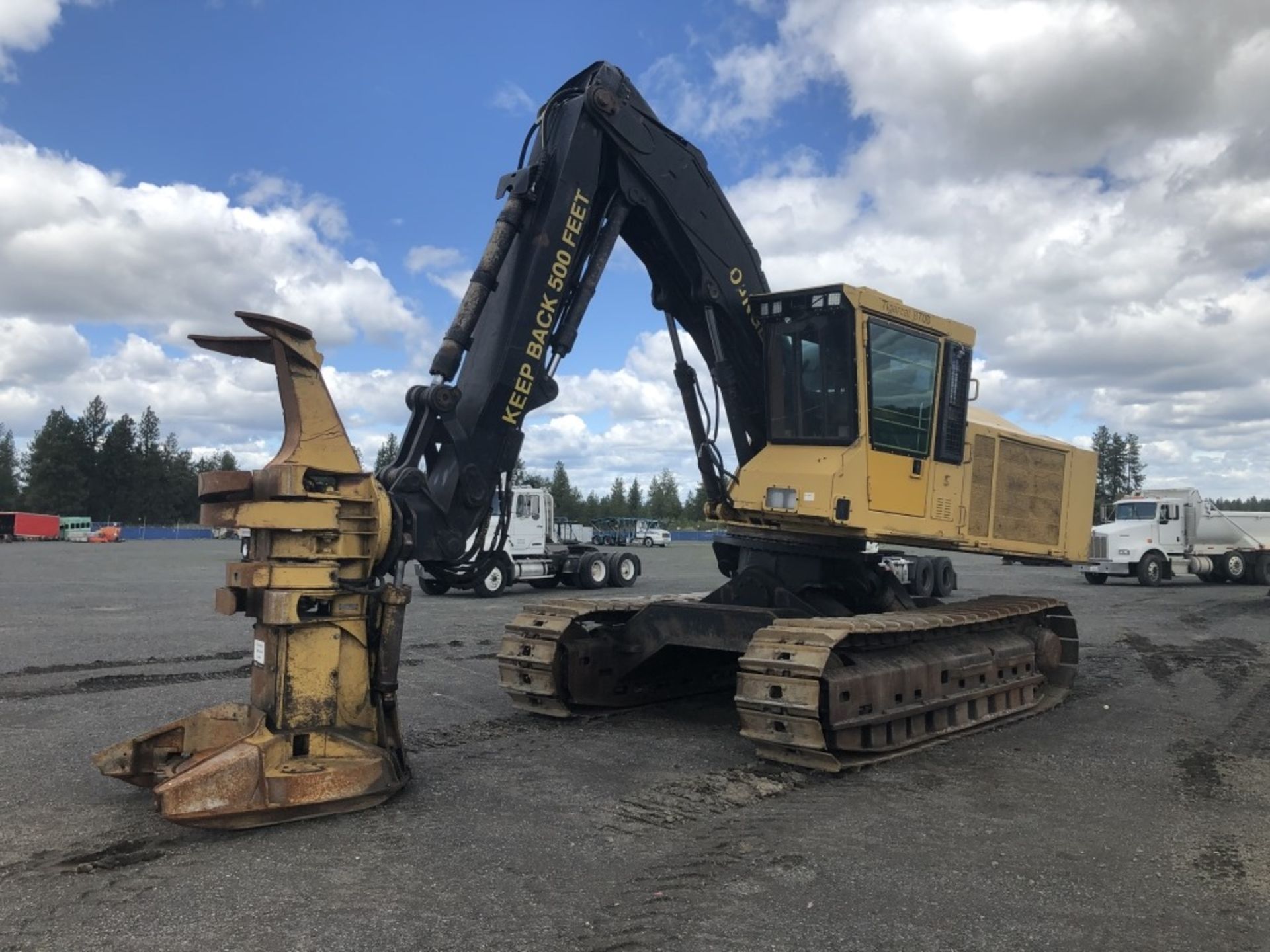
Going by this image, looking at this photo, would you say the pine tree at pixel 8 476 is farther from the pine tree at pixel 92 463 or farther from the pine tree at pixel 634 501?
the pine tree at pixel 634 501

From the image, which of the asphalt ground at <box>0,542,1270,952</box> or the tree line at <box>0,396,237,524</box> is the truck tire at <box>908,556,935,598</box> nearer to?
the asphalt ground at <box>0,542,1270,952</box>

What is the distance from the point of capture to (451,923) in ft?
13.3

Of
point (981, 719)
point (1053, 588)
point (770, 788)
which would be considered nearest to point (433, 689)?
point (770, 788)

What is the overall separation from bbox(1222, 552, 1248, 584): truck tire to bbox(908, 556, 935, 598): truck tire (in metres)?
13.8

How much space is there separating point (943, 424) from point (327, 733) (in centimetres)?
581

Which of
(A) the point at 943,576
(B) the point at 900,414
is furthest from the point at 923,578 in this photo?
(B) the point at 900,414

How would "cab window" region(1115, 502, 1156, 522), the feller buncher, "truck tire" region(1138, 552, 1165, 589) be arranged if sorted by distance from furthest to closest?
"cab window" region(1115, 502, 1156, 522)
"truck tire" region(1138, 552, 1165, 589)
the feller buncher

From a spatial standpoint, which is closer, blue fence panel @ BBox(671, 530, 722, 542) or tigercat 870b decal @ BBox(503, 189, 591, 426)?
tigercat 870b decal @ BBox(503, 189, 591, 426)

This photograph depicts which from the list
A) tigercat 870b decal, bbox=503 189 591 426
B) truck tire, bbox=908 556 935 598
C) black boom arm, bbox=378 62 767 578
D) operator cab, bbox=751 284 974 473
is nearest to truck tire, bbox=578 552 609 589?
truck tire, bbox=908 556 935 598

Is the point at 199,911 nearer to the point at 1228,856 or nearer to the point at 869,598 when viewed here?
the point at 1228,856

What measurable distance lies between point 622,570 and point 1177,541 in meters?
17.9

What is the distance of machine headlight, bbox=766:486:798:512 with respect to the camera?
7.50m

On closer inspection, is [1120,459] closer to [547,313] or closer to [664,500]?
[664,500]

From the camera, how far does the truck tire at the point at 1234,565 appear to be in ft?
97.9
